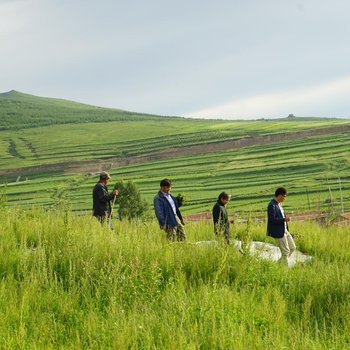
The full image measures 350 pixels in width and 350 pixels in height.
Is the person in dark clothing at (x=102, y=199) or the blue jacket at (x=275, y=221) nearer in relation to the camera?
the blue jacket at (x=275, y=221)

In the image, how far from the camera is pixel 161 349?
3344 millimetres

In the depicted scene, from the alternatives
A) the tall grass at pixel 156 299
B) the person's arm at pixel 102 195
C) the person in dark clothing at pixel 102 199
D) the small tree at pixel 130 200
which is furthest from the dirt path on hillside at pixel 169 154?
the tall grass at pixel 156 299

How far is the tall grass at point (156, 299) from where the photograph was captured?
3510mm

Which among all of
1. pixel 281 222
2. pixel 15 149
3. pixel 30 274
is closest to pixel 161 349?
pixel 30 274

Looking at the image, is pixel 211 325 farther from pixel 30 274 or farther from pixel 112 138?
pixel 112 138

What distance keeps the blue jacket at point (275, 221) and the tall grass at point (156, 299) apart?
6.41 ft

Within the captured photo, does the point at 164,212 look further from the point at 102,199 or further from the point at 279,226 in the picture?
the point at 279,226

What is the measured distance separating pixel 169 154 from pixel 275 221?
118 metres

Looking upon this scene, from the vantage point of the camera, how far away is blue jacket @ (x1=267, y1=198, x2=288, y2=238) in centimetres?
845

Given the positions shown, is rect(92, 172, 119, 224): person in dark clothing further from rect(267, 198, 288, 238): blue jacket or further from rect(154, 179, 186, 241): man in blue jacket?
rect(267, 198, 288, 238): blue jacket

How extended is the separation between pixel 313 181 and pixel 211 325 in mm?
82987

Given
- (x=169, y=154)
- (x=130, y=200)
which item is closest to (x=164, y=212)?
(x=130, y=200)

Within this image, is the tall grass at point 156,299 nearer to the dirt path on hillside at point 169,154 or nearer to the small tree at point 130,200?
the small tree at point 130,200

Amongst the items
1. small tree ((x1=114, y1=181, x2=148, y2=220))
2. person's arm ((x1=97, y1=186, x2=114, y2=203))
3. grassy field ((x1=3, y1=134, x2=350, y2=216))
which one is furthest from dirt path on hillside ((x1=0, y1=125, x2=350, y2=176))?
person's arm ((x1=97, y1=186, x2=114, y2=203))
